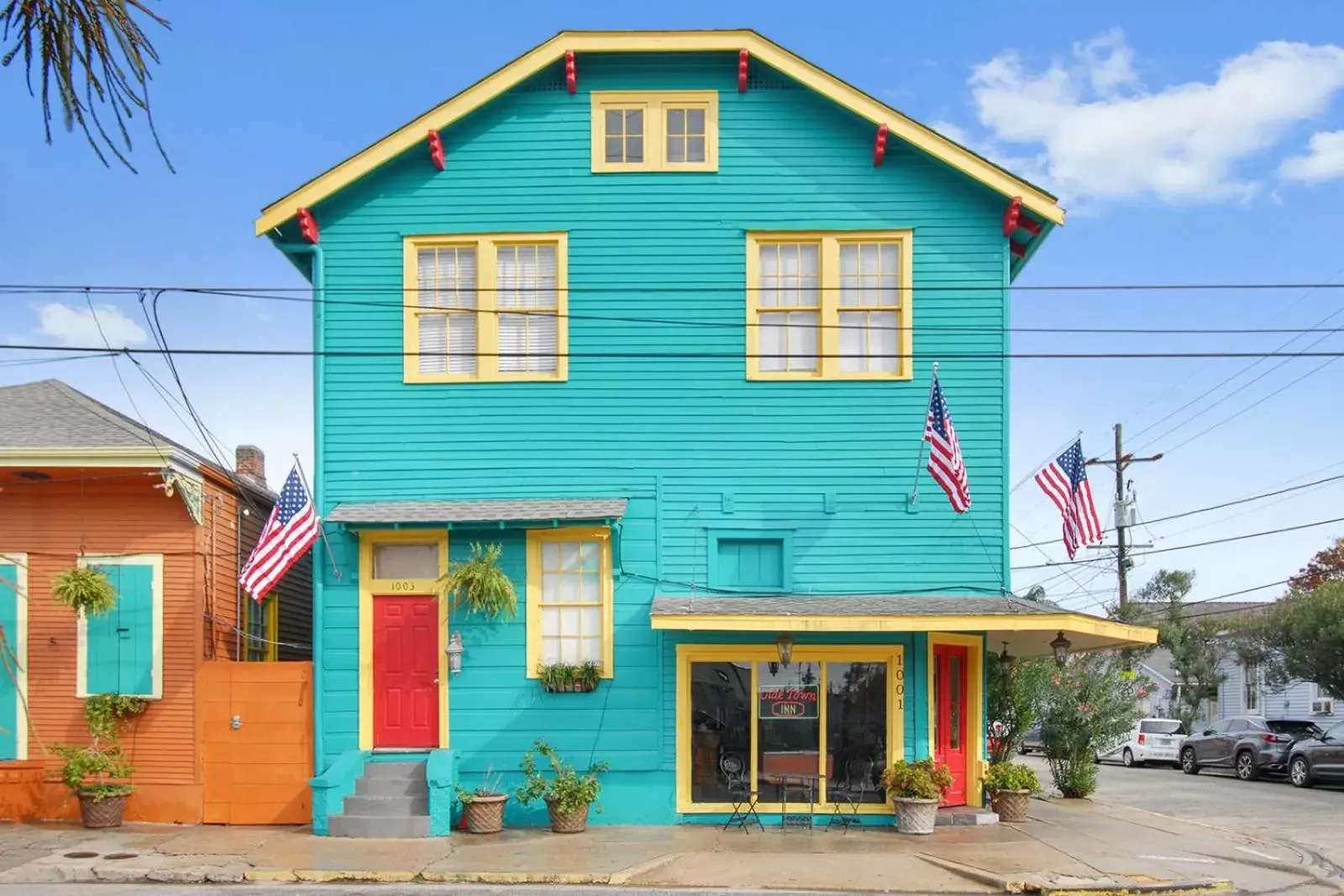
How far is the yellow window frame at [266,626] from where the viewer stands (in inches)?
707

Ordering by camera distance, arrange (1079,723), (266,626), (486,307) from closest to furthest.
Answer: (486,307) → (266,626) → (1079,723)

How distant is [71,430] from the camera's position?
Answer: 54.2ft

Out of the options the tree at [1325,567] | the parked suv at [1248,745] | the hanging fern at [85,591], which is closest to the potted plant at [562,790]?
the hanging fern at [85,591]

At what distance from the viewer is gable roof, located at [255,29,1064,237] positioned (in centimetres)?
1627

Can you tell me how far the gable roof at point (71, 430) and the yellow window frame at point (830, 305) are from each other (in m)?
6.97

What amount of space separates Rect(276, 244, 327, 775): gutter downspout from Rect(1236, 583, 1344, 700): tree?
2766 cm

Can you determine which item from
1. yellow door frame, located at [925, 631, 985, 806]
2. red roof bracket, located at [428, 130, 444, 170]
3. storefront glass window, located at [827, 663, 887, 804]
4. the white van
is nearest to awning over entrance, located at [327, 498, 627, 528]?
storefront glass window, located at [827, 663, 887, 804]

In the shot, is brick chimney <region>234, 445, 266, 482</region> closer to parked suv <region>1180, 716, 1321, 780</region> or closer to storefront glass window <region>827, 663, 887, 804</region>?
storefront glass window <region>827, 663, 887, 804</region>

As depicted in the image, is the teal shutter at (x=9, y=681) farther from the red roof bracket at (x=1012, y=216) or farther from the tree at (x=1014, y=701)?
the tree at (x=1014, y=701)

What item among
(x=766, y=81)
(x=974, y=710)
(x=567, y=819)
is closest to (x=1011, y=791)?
(x=974, y=710)

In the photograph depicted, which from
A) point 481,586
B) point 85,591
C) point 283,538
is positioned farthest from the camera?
→ point 85,591

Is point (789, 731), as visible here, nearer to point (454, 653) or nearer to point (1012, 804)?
point (1012, 804)

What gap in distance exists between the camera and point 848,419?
1634 cm

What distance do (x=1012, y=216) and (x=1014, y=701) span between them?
8.05m
